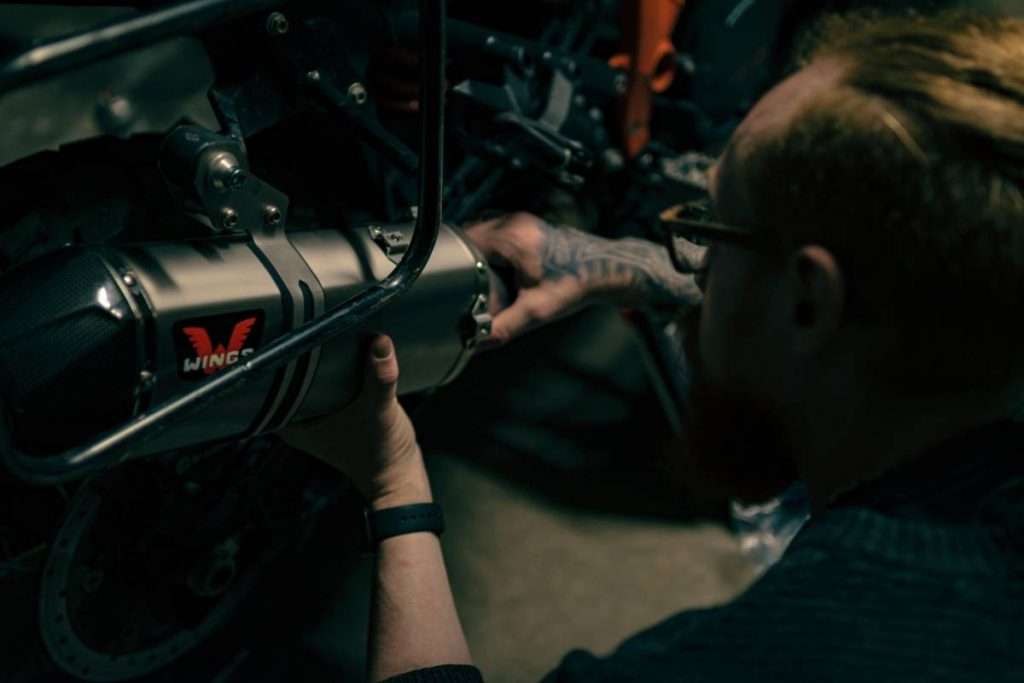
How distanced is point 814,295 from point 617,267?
2.69 feet

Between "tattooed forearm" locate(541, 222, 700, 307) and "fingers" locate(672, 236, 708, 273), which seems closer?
"fingers" locate(672, 236, 708, 273)

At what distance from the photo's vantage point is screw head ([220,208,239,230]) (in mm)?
948

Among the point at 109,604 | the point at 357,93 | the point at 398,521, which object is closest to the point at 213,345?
the point at 398,521

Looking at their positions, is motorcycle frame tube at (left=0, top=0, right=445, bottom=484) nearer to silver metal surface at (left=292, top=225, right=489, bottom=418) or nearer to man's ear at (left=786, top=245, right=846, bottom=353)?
silver metal surface at (left=292, top=225, right=489, bottom=418)

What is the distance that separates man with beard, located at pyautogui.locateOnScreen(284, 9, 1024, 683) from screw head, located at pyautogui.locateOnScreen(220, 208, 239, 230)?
0.43m

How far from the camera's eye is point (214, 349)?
900 millimetres

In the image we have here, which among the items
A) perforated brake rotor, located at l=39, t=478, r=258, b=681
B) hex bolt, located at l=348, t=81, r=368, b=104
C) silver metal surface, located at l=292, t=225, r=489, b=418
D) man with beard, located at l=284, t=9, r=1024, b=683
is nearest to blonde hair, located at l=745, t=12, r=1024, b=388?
man with beard, located at l=284, t=9, r=1024, b=683

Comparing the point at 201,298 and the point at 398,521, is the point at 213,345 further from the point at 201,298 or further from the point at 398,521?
the point at 398,521

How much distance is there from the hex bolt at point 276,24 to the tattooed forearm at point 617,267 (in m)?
0.53

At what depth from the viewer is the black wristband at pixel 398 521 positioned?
1.04 meters

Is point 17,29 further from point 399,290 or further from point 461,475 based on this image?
point 461,475

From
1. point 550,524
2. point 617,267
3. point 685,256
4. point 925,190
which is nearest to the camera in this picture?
point 925,190

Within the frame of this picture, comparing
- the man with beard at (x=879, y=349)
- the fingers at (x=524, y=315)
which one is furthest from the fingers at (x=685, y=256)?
the fingers at (x=524, y=315)

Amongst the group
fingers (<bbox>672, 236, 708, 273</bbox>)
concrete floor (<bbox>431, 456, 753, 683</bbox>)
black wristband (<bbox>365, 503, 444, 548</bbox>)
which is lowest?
concrete floor (<bbox>431, 456, 753, 683</bbox>)
